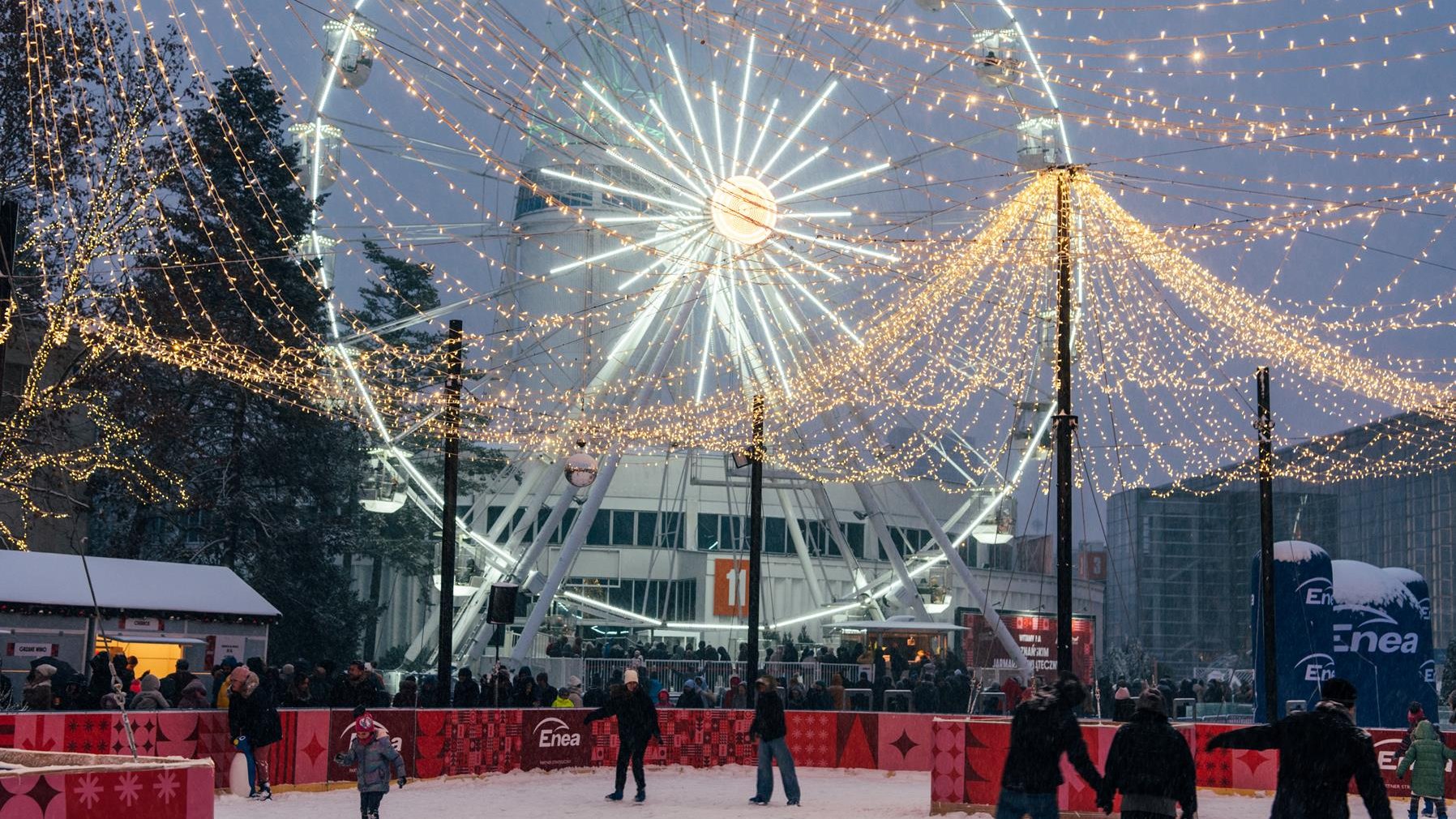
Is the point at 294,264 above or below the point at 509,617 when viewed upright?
above

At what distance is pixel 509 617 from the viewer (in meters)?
22.4

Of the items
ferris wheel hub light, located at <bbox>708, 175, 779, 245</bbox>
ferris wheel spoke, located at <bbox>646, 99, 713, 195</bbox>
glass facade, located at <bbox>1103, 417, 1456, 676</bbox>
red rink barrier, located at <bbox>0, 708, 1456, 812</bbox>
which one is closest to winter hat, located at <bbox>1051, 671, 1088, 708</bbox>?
red rink barrier, located at <bbox>0, 708, 1456, 812</bbox>

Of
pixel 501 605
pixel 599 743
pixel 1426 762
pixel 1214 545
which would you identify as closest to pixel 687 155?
pixel 501 605

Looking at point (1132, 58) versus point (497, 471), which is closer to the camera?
point (1132, 58)

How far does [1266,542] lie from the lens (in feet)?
81.0

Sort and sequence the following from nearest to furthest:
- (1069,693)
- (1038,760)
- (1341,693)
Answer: (1341,693), (1038,760), (1069,693)

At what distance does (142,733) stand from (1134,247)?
13.5 metres

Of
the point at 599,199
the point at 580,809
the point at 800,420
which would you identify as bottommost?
the point at 580,809

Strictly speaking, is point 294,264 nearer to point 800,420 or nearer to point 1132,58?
point 800,420

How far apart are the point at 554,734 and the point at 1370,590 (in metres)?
13.8

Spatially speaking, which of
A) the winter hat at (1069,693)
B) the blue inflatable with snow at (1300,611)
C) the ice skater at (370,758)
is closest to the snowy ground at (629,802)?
the ice skater at (370,758)

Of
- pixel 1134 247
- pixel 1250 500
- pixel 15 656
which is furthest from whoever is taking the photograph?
pixel 1250 500

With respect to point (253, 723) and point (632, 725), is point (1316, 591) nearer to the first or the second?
point (632, 725)

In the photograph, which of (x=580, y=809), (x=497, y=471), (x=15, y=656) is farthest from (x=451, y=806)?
(x=497, y=471)
